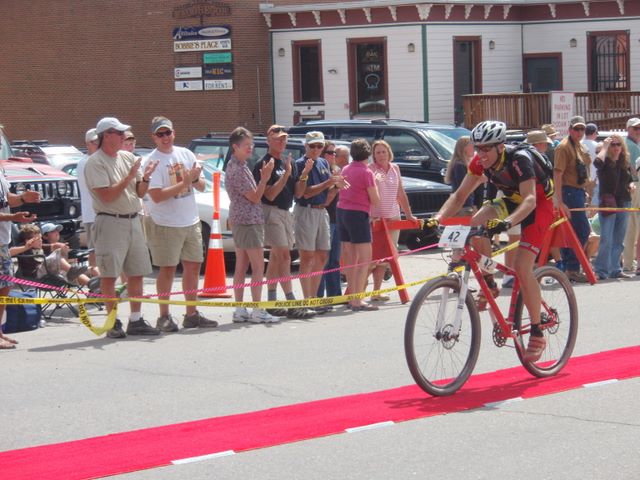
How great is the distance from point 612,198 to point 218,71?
24.3m

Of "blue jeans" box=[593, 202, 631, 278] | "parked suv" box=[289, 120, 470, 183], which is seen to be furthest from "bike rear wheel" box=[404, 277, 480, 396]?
"parked suv" box=[289, 120, 470, 183]

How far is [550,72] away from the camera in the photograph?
36.3m

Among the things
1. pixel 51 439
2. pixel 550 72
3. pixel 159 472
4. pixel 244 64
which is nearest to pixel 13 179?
pixel 51 439

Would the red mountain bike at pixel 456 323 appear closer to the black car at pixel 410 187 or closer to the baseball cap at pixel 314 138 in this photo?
the baseball cap at pixel 314 138

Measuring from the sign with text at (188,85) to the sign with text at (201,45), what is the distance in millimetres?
1029

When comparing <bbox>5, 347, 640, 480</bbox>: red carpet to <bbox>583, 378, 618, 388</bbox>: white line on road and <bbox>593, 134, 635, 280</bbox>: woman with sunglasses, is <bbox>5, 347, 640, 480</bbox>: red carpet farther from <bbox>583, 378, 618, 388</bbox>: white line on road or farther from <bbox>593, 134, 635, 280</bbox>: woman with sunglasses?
<bbox>593, 134, 635, 280</bbox>: woman with sunglasses

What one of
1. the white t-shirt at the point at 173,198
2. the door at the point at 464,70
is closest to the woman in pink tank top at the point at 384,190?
the white t-shirt at the point at 173,198

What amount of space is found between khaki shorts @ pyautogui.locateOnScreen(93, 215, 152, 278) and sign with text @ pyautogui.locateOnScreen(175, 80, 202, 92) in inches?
1077

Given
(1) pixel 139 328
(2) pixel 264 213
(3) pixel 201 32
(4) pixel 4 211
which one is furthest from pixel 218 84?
(4) pixel 4 211

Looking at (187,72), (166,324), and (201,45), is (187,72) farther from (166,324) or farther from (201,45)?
(166,324)

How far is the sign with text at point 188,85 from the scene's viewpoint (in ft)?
122

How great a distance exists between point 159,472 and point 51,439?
1.12 m

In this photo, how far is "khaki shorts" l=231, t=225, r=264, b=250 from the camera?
11.2 m

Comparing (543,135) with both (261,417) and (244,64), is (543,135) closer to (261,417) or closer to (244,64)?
(261,417)
